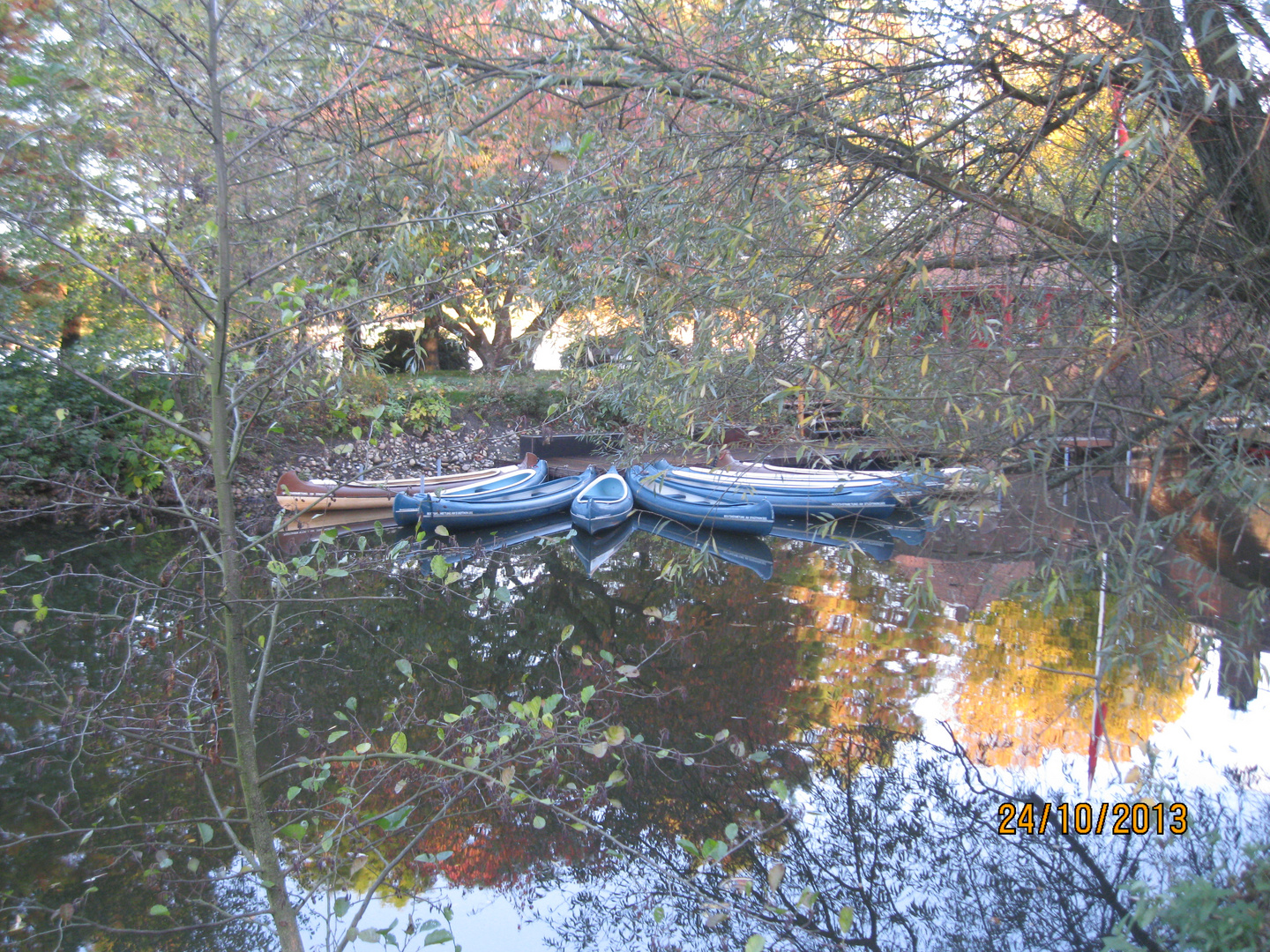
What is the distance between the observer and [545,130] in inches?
171

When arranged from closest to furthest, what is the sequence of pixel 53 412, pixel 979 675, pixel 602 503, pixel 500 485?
1. pixel 979 675
2. pixel 53 412
3. pixel 602 503
4. pixel 500 485

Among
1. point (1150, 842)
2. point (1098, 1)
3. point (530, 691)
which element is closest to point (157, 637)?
point (530, 691)

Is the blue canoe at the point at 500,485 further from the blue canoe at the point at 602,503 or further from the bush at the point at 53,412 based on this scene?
the bush at the point at 53,412

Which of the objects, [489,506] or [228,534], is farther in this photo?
[489,506]

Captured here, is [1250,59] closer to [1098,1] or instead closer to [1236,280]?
[1098,1]

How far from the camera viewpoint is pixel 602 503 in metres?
11.5

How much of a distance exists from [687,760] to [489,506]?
742cm

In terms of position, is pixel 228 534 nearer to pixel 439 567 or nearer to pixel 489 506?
pixel 439 567

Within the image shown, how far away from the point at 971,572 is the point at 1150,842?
5.29m

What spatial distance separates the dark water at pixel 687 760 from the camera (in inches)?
120

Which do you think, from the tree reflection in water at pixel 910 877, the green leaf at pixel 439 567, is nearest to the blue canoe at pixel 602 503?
the tree reflection in water at pixel 910 877
